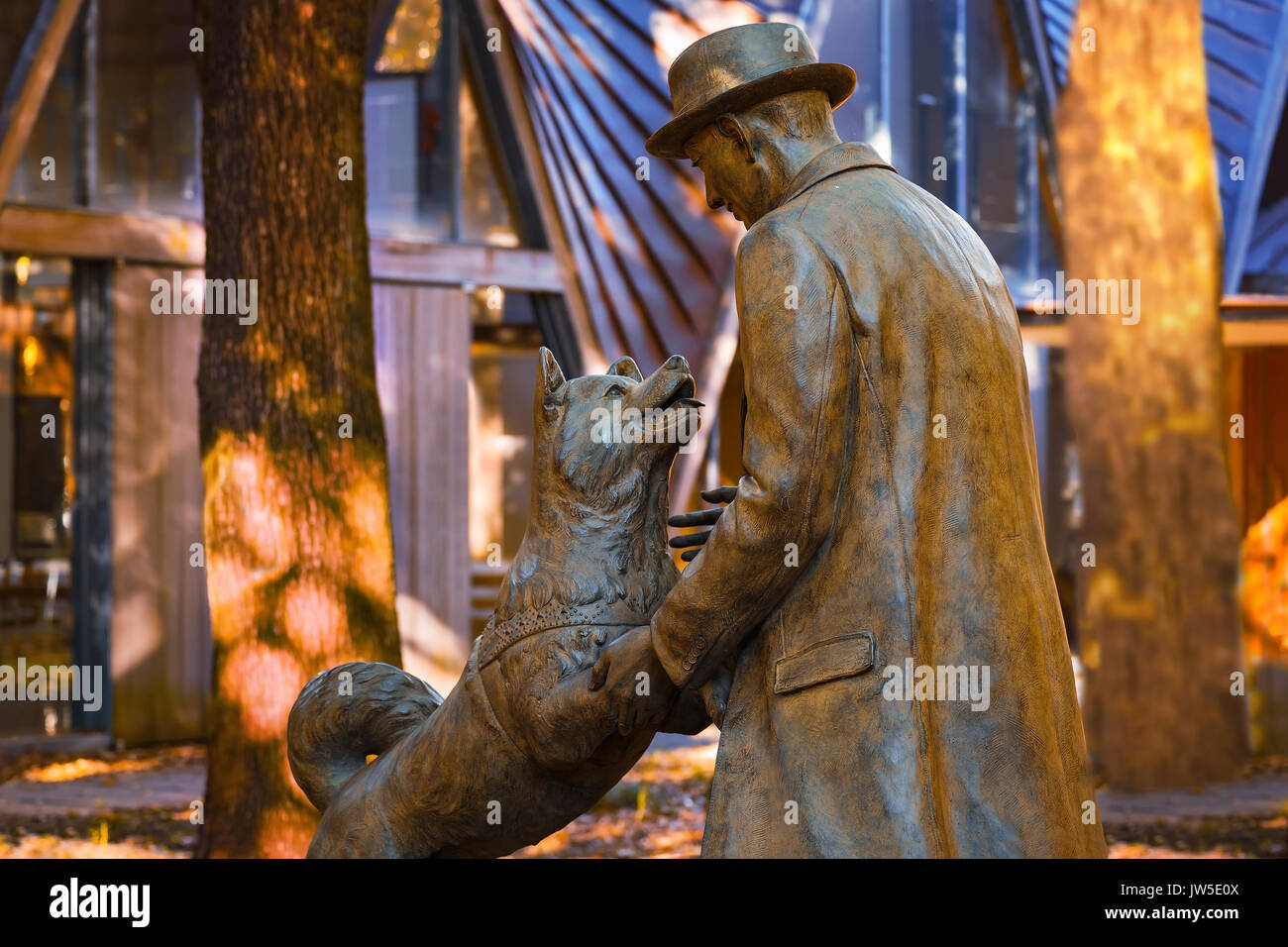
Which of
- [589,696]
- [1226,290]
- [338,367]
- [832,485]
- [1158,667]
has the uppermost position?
[1226,290]

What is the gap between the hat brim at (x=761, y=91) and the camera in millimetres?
2881

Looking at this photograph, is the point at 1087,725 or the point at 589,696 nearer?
the point at 589,696

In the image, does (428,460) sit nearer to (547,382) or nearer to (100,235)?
(100,235)

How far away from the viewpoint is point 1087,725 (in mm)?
8883

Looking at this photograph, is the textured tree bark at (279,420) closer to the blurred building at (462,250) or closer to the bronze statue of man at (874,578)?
the bronze statue of man at (874,578)

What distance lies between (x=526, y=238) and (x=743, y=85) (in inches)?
359

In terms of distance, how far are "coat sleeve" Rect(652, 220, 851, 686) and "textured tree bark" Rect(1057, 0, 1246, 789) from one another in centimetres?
644

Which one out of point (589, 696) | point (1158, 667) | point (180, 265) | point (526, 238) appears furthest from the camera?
point (526, 238)

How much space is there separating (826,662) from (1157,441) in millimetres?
6561

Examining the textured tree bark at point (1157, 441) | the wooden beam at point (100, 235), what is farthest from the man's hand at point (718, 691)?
the wooden beam at point (100, 235)

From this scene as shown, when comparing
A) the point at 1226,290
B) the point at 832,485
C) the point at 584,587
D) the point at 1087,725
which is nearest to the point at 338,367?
the point at 584,587

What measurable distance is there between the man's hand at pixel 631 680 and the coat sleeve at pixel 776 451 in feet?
0.38
